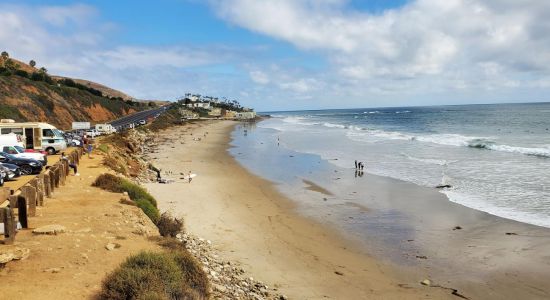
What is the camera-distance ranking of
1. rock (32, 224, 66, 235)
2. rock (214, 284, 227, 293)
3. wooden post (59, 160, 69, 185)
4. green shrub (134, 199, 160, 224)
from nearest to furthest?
rock (214, 284, 227, 293)
rock (32, 224, 66, 235)
green shrub (134, 199, 160, 224)
wooden post (59, 160, 69, 185)

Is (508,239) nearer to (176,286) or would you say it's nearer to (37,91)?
(176,286)

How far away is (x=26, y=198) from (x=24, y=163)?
12615 mm

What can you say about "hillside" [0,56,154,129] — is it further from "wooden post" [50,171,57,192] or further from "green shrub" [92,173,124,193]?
"wooden post" [50,171,57,192]

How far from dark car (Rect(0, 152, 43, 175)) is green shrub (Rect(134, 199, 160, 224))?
10305 mm

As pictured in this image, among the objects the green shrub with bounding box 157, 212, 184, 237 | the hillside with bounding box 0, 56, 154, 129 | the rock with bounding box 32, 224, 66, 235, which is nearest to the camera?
the rock with bounding box 32, 224, 66, 235

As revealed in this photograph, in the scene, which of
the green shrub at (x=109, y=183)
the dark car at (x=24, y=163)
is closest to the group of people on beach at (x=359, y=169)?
the green shrub at (x=109, y=183)

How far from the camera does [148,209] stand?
16.9 metres

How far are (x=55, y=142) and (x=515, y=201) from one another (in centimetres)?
3222

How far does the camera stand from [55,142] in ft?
111

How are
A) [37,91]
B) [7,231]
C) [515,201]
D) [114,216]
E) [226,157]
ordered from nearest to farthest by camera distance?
1. [7,231]
2. [114,216]
3. [515,201]
4. [226,157]
5. [37,91]

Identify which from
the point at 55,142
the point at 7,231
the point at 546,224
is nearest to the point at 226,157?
the point at 55,142

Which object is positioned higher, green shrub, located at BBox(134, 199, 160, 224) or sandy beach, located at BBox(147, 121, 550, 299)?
green shrub, located at BBox(134, 199, 160, 224)

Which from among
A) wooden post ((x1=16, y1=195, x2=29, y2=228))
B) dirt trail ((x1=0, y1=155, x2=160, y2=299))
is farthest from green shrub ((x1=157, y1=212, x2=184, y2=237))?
wooden post ((x1=16, y1=195, x2=29, y2=228))

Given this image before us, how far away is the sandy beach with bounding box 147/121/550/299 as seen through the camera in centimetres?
1257
